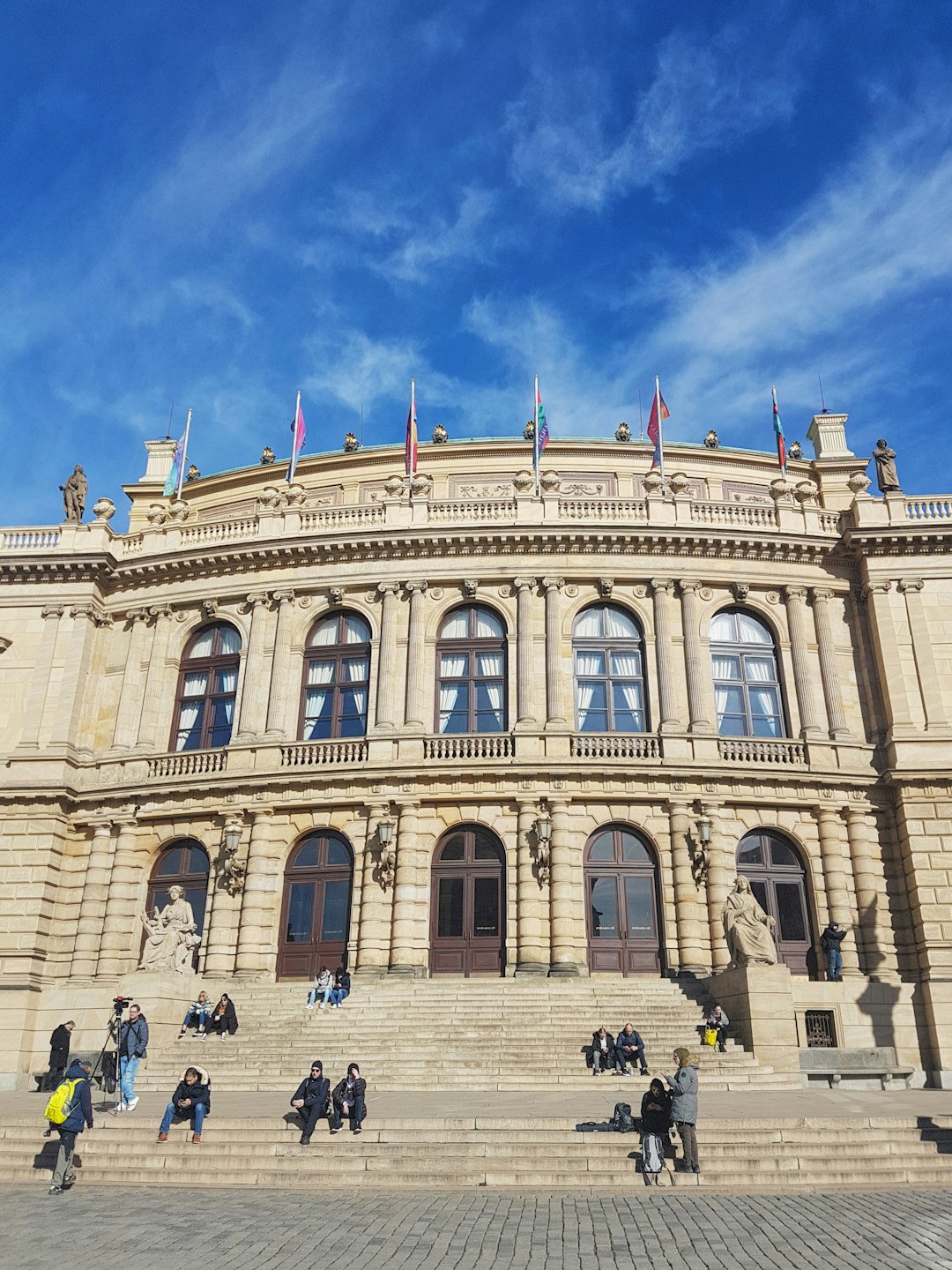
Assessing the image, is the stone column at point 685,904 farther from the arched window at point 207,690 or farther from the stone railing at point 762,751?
the arched window at point 207,690

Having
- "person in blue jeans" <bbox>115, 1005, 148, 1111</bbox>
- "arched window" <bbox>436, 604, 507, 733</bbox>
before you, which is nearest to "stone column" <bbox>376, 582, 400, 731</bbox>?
"arched window" <bbox>436, 604, 507, 733</bbox>

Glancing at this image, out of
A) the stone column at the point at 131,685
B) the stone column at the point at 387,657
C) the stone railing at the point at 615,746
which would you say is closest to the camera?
the stone railing at the point at 615,746

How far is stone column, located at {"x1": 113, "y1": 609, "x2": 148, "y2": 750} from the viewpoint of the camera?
107ft

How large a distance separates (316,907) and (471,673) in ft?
27.3

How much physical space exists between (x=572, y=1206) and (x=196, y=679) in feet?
79.0

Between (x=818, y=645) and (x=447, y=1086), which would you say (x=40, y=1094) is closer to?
(x=447, y=1086)

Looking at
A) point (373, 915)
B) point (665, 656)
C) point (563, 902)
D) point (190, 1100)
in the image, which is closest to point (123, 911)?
point (373, 915)

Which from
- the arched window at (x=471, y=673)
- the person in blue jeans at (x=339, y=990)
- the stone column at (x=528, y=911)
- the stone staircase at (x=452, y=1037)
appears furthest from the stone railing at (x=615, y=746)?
the person in blue jeans at (x=339, y=990)

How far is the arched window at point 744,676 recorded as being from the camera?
31.3 meters

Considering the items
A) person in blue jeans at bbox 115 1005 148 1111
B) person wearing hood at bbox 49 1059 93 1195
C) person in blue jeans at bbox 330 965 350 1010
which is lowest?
person wearing hood at bbox 49 1059 93 1195

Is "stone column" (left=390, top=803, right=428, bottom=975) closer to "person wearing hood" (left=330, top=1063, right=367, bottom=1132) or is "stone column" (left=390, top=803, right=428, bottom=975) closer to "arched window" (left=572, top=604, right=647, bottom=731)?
"arched window" (left=572, top=604, right=647, bottom=731)

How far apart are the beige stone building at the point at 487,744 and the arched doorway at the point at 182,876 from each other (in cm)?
9

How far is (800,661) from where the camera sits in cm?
3145

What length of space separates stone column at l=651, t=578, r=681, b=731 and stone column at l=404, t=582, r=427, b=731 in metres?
7.12
